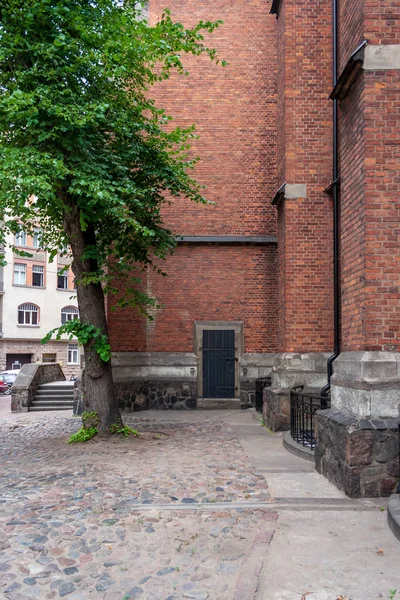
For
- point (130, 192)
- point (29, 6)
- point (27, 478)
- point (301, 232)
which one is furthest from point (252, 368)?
point (29, 6)

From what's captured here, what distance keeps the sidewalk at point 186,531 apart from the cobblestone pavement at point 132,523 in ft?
0.04

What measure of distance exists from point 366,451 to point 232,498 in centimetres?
152

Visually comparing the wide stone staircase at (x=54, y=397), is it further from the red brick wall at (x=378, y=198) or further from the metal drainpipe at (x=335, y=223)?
the red brick wall at (x=378, y=198)

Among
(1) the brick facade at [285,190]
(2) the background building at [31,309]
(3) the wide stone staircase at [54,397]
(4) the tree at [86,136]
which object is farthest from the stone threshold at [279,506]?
(2) the background building at [31,309]

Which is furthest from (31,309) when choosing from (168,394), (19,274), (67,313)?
(168,394)

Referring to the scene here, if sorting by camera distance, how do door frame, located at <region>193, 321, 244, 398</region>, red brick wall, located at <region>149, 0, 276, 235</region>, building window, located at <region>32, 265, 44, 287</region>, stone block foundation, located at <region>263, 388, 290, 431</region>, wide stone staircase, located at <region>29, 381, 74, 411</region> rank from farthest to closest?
building window, located at <region>32, 265, 44, 287</region>, wide stone staircase, located at <region>29, 381, 74, 411</region>, red brick wall, located at <region>149, 0, 276, 235</region>, door frame, located at <region>193, 321, 244, 398</region>, stone block foundation, located at <region>263, 388, 290, 431</region>

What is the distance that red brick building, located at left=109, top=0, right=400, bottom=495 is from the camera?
6285mm

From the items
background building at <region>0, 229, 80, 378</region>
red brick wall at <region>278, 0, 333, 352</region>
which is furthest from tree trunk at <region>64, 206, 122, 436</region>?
background building at <region>0, 229, 80, 378</region>

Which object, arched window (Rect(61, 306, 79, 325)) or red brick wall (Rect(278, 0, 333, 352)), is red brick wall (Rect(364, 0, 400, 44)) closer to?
red brick wall (Rect(278, 0, 333, 352))

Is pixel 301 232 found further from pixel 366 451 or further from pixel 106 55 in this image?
pixel 366 451

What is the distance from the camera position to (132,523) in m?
5.28

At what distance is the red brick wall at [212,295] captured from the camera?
1501 centimetres

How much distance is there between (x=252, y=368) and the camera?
14.9 metres

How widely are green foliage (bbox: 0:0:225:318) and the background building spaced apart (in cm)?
2841
